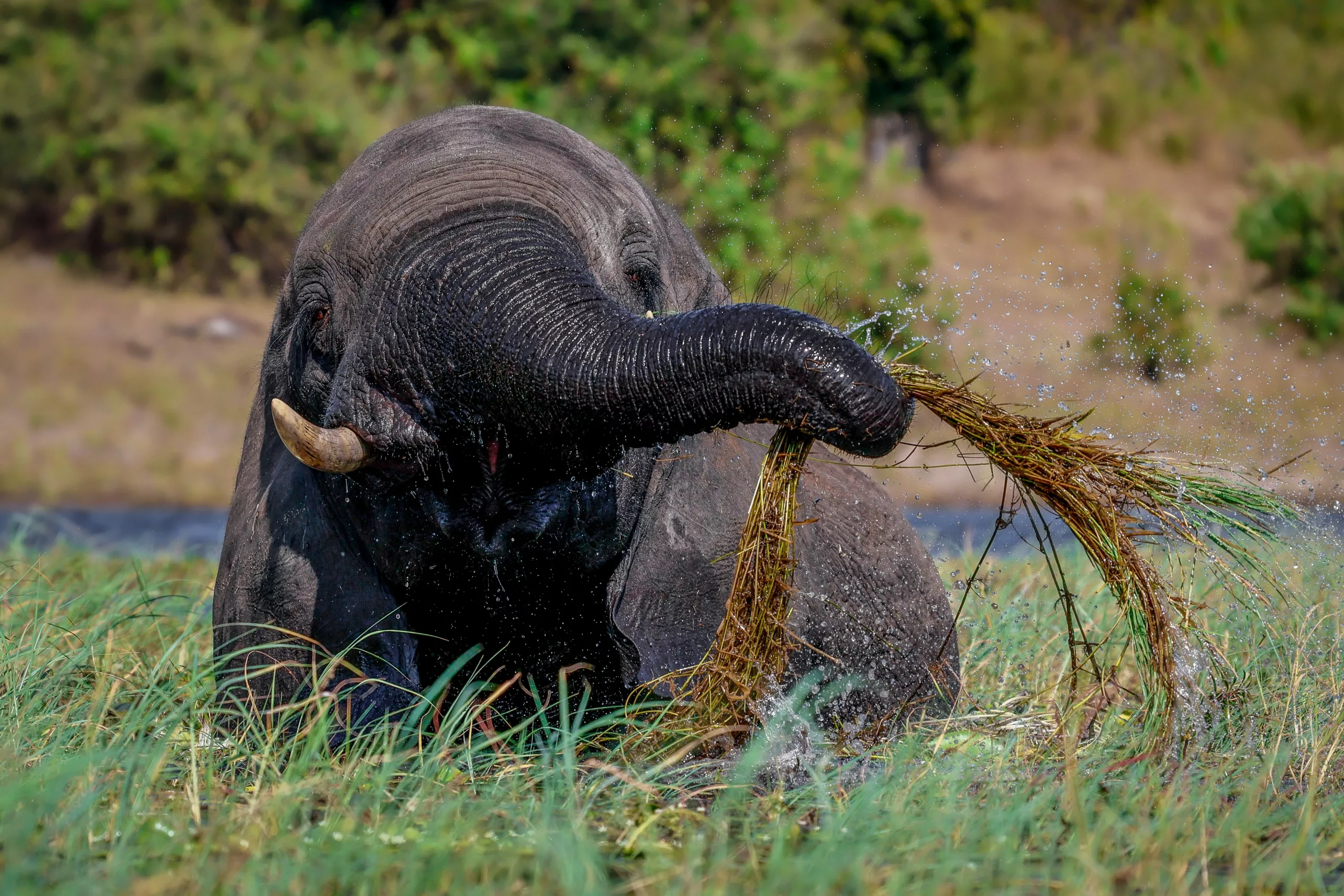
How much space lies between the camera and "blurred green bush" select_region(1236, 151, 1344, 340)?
21.7 meters

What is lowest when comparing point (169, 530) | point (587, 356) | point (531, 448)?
point (169, 530)

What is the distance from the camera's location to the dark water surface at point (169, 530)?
976 centimetres

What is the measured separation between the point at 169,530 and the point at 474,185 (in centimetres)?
1135

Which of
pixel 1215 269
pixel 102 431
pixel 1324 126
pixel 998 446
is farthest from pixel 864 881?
pixel 1324 126

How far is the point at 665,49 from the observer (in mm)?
16797

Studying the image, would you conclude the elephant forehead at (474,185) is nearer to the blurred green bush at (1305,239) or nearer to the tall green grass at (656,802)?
the tall green grass at (656,802)

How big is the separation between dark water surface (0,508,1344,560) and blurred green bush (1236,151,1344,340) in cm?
747

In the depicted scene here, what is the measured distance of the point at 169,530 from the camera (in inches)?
575

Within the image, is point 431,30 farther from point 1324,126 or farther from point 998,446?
point 1324,126

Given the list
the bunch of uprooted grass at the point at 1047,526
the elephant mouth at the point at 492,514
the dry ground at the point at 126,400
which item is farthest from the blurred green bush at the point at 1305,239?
the elephant mouth at the point at 492,514

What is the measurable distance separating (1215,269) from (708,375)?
22776 millimetres

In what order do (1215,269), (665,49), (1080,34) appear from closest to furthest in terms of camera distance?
(665,49) → (1215,269) → (1080,34)

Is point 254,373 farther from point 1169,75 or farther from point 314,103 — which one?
point 1169,75

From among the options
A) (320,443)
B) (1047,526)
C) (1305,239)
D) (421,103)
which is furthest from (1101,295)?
(320,443)
